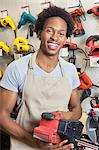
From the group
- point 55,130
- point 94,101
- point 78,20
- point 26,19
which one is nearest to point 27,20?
point 26,19

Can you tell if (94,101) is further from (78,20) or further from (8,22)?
(8,22)

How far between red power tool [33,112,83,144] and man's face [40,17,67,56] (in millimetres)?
329

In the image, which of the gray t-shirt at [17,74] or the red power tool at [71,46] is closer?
the gray t-shirt at [17,74]

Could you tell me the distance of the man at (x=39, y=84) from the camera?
1.13 metres

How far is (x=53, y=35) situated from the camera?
1.17m

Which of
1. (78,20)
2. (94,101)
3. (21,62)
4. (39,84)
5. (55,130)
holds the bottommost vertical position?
(94,101)

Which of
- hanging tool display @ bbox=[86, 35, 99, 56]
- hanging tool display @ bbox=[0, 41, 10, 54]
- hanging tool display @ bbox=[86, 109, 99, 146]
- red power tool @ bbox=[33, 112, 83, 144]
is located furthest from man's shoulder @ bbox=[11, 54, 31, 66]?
hanging tool display @ bbox=[0, 41, 10, 54]

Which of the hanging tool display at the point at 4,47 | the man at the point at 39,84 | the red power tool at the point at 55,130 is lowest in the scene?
the red power tool at the point at 55,130

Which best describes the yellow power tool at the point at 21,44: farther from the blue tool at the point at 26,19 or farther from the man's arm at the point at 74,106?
the man's arm at the point at 74,106

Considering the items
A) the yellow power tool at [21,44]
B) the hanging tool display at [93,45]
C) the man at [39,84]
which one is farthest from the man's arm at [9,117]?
the yellow power tool at [21,44]

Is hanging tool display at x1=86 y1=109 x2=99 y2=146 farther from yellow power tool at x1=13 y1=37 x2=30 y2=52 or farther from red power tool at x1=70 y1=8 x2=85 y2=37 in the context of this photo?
yellow power tool at x1=13 y1=37 x2=30 y2=52

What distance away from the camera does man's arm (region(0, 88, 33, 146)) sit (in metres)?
1.13

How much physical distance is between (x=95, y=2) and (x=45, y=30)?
952 millimetres

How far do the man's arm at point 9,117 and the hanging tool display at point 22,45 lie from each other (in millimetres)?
1146
